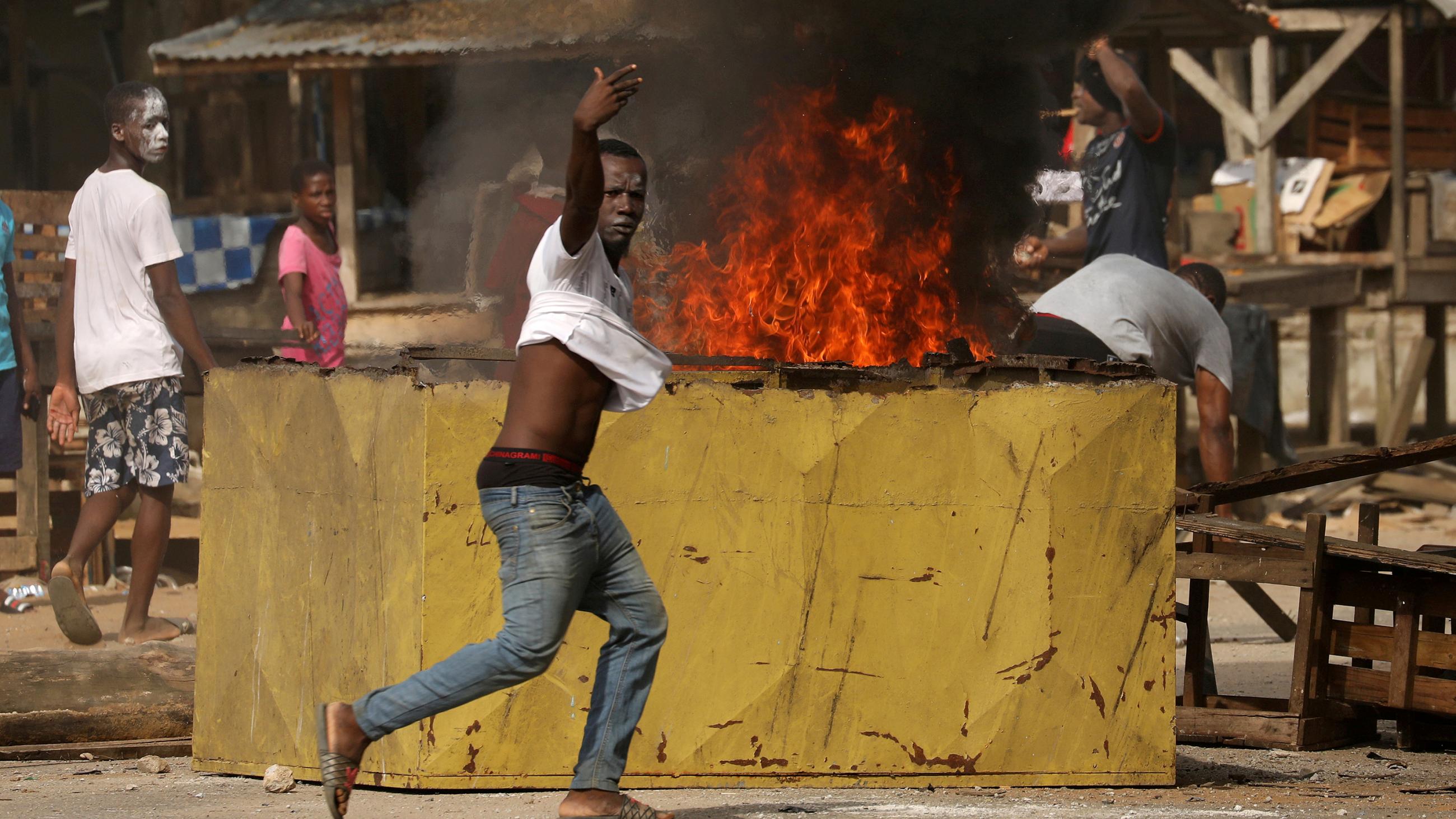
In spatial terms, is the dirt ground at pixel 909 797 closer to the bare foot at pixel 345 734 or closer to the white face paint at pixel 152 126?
the bare foot at pixel 345 734

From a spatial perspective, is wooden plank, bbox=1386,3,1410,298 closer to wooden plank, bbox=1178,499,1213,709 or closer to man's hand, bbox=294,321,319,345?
wooden plank, bbox=1178,499,1213,709

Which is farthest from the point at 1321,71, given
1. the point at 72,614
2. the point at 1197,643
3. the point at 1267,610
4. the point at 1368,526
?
the point at 72,614

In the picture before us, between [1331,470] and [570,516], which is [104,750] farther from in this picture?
[1331,470]

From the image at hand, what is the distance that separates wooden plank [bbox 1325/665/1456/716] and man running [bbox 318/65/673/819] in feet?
8.17

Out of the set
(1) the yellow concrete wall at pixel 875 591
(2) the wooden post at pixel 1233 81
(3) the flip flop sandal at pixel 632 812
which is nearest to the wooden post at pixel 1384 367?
(2) the wooden post at pixel 1233 81

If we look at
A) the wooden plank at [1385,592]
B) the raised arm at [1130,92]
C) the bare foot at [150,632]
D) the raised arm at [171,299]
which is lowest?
the bare foot at [150,632]

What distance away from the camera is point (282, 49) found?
37.6 feet

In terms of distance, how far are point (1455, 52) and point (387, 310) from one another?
12.9 m

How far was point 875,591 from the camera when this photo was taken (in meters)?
4.49

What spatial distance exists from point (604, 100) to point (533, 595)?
3.66 ft

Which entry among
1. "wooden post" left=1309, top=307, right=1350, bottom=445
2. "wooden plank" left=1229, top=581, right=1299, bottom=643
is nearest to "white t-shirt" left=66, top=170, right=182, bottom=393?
"wooden plank" left=1229, top=581, right=1299, bottom=643

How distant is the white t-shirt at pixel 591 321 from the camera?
3.79 m

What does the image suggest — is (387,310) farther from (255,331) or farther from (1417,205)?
(1417,205)

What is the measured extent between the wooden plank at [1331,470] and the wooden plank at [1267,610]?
3.69 ft
